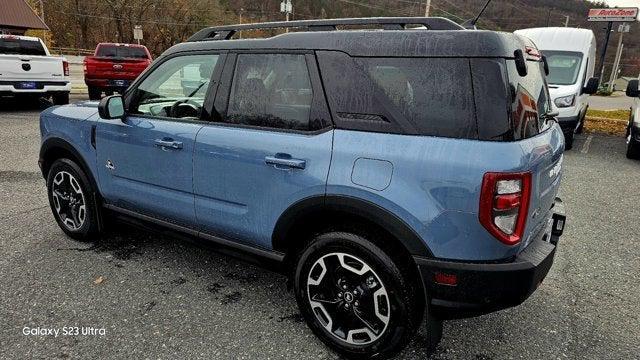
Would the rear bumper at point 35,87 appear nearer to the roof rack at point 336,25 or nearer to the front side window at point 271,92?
the roof rack at point 336,25

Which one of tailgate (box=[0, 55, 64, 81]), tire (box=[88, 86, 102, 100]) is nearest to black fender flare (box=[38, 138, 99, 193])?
tailgate (box=[0, 55, 64, 81])

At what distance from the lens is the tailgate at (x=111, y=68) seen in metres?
14.0

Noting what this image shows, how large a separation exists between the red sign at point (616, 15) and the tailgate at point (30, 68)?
84.1 feet

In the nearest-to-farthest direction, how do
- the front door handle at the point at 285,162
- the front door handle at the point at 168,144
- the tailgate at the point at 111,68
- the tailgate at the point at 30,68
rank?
the front door handle at the point at 285,162, the front door handle at the point at 168,144, the tailgate at the point at 30,68, the tailgate at the point at 111,68

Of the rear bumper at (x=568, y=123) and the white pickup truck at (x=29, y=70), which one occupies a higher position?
the white pickup truck at (x=29, y=70)

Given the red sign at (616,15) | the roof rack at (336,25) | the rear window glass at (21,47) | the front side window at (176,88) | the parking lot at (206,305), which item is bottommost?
the parking lot at (206,305)

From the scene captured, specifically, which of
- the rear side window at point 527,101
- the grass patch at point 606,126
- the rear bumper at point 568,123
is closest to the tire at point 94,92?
the rear bumper at point 568,123

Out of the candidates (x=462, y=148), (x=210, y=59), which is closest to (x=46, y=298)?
(x=210, y=59)

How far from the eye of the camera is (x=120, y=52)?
14727mm

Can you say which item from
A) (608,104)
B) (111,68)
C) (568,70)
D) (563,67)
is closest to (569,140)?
(568,70)

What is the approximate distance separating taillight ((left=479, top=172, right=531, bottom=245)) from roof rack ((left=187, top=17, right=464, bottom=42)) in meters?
0.85

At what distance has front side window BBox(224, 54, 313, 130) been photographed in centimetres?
256

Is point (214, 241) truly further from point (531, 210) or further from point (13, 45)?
point (13, 45)

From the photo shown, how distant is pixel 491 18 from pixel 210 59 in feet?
405
